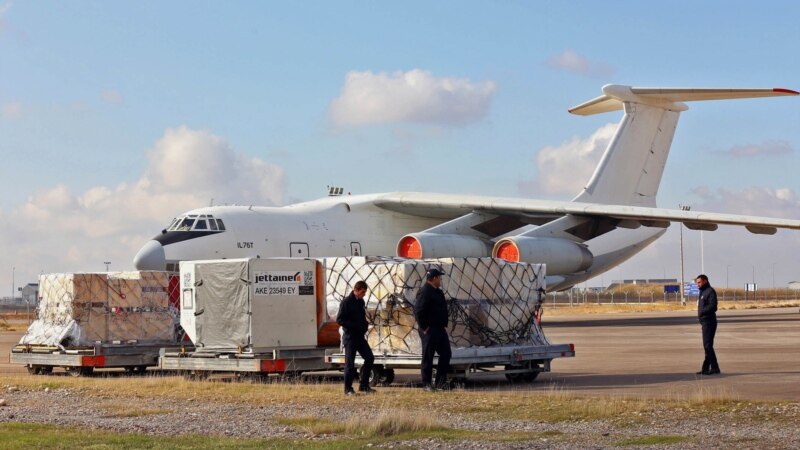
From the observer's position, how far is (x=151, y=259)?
81.4 ft

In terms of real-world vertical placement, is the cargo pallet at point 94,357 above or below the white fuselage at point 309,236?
below

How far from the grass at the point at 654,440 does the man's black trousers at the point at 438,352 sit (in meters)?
4.59

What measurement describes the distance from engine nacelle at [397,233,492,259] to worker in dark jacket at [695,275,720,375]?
1167cm

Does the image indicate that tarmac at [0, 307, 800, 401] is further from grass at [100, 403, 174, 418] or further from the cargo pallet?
grass at [100, 403, 174, 418]

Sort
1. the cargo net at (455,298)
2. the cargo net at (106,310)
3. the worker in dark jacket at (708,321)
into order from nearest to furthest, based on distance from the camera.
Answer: the cargo net at (455,298) < the worker in dark jacket at (708,321) < the cargo net at (106,310)

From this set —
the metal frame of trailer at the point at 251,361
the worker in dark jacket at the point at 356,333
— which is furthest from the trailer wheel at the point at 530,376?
the metal frame of trailer at the point at 251,361

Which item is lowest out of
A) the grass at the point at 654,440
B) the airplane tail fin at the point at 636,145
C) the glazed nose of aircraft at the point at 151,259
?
the grass at the point at 654,440

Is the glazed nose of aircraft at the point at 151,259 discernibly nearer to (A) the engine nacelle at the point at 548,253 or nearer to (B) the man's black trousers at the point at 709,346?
(A) the engine nacelle at the point at 548,253

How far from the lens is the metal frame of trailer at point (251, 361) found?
48.8 ft

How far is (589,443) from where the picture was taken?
8328mm

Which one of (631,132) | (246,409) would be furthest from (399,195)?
(246,409)

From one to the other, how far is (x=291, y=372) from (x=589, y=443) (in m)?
7.81

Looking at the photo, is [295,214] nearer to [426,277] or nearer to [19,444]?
[426,277]

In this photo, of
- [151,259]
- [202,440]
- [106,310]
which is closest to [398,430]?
[202,440]
